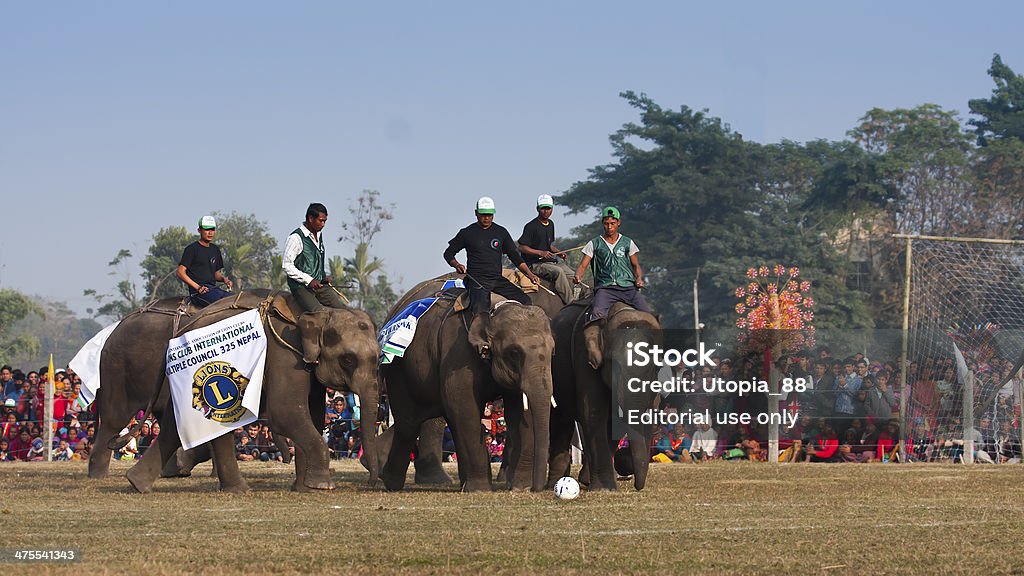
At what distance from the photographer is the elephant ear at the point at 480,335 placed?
53.5ft

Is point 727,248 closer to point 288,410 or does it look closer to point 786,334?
point 786,334

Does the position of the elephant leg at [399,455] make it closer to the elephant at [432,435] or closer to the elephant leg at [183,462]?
the elephant at [432,435]

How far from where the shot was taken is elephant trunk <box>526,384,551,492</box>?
15523mm

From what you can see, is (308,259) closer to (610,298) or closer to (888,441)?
(610,298)

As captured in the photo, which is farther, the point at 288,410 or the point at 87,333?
the point at 87,333

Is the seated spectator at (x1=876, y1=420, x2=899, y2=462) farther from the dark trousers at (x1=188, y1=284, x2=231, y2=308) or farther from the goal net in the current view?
the dark trousers at (x1=188, y1=284, x2=231, y2=308)

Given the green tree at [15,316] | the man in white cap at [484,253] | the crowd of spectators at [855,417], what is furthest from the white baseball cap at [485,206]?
the green tree at [15,316]

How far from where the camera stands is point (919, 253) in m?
32.8

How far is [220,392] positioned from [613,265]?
4.56 meters

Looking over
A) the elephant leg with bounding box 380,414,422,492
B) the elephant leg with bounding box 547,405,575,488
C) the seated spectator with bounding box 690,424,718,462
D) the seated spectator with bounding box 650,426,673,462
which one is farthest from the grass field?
the seated spectator with bounding box 650,426,673,462

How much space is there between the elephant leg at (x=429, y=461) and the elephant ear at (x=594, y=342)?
13.1ft

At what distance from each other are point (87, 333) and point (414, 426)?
157845 mm

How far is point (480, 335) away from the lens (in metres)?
16.4

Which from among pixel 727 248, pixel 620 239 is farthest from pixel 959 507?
pixel 727 248
